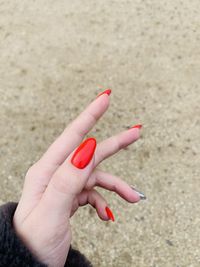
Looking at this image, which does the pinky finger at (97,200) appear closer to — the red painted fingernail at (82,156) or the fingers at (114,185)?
the fingers at (114,185)

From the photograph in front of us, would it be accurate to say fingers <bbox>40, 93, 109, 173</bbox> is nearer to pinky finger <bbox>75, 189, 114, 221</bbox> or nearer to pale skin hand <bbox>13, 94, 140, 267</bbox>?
pale skin hand <bbox>13, 94, 140, 267</bbox>

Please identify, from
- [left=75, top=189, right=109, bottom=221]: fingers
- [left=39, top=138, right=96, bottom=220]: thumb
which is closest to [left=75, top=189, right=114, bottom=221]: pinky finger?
[left=75, top=189, right=109, bottom=221]: fingers

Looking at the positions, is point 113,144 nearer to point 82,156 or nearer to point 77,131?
point 77,131

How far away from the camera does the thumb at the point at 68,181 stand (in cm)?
108

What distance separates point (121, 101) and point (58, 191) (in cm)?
133

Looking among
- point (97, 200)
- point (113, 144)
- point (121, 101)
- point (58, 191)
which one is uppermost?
point (58, 191)

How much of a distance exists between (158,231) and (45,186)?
2.88 ft

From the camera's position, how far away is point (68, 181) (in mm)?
1072

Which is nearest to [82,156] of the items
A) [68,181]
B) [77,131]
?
[68,181]

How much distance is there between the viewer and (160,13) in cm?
279

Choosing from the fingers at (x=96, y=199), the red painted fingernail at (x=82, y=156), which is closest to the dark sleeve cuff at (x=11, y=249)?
the red painted fingernail at (x=82, y=156)

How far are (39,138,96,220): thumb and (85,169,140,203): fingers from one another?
1.01 ft

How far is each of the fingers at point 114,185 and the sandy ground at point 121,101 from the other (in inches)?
22.9

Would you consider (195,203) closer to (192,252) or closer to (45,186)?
(192,252)
